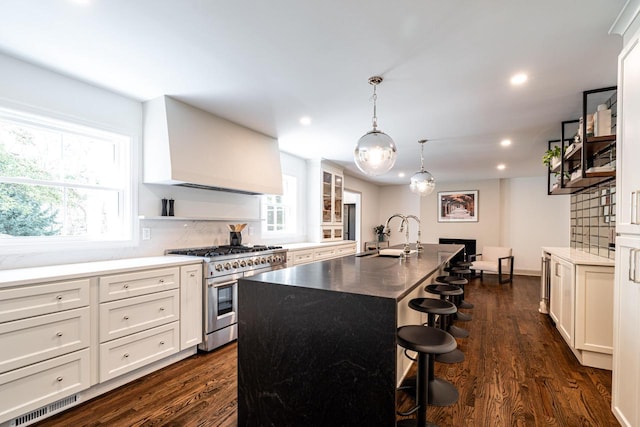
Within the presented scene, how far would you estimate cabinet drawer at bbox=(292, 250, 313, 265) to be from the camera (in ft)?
14.3

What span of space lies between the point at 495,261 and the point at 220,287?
6.33 meters

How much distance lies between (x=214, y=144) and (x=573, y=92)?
3500 mm

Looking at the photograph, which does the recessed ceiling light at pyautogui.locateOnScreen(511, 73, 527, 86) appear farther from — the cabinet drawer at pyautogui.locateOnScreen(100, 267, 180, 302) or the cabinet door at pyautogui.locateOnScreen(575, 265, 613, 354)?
the cabinet drawer at pyautogui.locateOnScreen(100, 267, 180, 302)

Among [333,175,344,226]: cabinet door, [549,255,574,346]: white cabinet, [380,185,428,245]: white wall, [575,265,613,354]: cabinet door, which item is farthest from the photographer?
[380,185,428,245]: white wall

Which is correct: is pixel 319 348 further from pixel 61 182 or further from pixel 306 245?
pixel 306 245

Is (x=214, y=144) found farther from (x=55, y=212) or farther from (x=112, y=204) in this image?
(x=55, y=212)

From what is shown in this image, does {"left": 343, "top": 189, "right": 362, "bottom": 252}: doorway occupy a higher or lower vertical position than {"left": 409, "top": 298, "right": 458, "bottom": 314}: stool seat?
higher

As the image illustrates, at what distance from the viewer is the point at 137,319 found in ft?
8.00

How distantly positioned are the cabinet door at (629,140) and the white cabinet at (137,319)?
3.20m

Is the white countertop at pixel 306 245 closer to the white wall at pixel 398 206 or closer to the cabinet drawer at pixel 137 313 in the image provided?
the cabinet drawer at pixel 137 313

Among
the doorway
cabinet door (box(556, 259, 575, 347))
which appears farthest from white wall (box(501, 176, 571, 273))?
cabinet door (box(556, 259, 575, 347))

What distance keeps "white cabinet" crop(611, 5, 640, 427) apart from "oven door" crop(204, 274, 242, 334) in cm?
290

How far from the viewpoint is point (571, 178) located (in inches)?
131

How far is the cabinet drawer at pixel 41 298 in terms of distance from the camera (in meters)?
1.79
